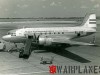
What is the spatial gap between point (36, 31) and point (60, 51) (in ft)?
25.1

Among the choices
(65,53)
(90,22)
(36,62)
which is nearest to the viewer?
(36,62)

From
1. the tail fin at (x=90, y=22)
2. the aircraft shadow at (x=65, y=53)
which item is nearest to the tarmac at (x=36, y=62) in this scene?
the aircraft shadow at (x=65, y=53)

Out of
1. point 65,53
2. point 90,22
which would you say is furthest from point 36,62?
point 90,22

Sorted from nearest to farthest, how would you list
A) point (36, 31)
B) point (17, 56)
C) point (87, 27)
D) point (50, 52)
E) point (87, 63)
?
point (87, 63) → point (17, 56) → point (50, 52) → point (36, 31) → point (87, 27)

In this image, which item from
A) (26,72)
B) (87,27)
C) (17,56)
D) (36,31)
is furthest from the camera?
(87,27)

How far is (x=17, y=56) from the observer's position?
40375mm

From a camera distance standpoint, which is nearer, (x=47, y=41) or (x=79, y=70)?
A: (x=79, y=70)

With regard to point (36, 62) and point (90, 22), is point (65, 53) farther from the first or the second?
point (90, 22)

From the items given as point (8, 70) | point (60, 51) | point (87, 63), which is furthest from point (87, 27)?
point (8, 70)

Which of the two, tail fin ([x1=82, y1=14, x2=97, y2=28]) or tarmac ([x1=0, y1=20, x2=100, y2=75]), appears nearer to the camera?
tarmac ([x1=0, y1=20, x2=100, y2=75])

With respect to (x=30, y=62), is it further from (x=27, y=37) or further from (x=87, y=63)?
(x=27, y=37)

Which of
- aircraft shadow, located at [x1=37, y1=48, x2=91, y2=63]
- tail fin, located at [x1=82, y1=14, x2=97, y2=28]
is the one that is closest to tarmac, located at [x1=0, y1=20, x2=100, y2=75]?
aircraft shadow, located at [x1=37, y1=48, x2=91, y2=63]

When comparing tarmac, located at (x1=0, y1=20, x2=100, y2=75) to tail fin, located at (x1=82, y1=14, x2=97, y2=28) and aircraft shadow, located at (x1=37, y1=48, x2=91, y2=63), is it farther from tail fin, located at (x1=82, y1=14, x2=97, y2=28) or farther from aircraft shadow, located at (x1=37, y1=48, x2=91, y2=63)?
tail fin, located at (x1=82, y1=14, x2=97, y2=28)

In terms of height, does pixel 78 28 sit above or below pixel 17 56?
above
